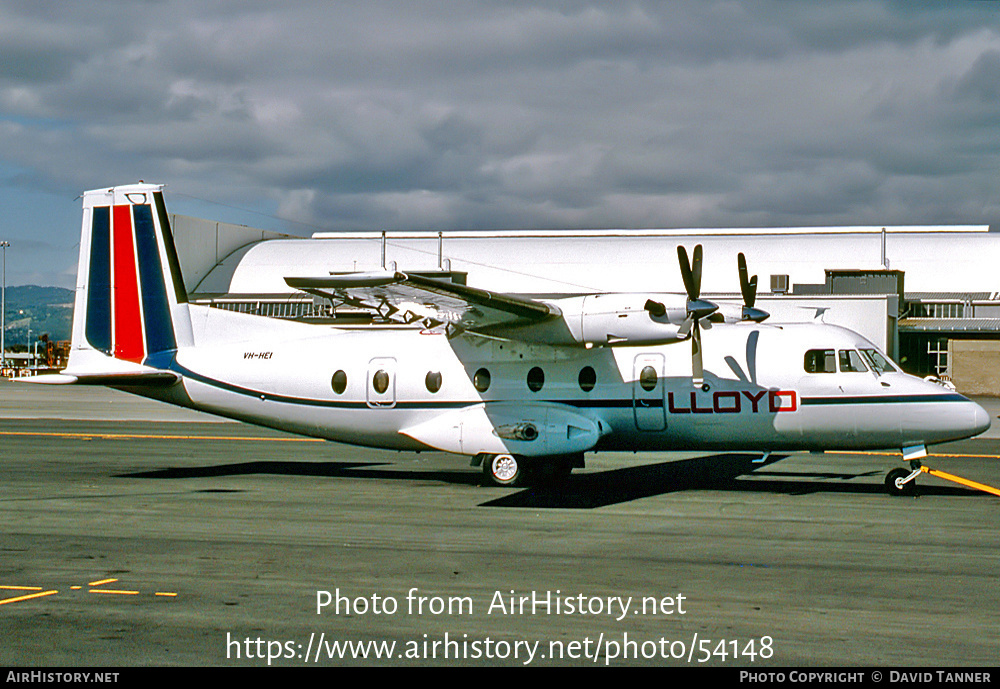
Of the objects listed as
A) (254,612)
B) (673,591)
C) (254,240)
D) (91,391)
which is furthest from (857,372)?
(254,240)

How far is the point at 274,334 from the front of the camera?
75.1ft

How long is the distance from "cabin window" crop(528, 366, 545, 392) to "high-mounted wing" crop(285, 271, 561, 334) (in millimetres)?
1310

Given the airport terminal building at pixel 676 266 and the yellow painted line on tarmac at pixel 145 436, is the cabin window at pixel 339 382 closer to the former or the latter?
the yellow painted line on tarmac at pixel 145 436

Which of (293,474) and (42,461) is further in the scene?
(42,461)

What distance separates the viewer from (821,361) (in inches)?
763

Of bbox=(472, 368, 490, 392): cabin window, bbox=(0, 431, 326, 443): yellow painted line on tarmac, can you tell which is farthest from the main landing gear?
bbox=(0, 431, 326, 443): yellow painted line on tarmac

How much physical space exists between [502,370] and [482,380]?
1.63ft

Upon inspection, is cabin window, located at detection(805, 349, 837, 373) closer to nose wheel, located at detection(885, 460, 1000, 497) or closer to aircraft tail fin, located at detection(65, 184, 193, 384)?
nose wheel, located at detection(885, 460, 1000, 497)

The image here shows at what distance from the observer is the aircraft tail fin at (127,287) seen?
75.0 ft

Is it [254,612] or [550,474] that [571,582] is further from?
[550,474]

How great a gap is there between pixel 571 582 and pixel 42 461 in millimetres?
18814

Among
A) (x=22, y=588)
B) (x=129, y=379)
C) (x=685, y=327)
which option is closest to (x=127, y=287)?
(x=129, y=379)

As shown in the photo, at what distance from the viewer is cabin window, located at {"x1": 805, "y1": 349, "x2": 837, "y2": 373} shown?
19297mm

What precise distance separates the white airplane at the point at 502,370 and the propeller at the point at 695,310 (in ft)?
0.14
